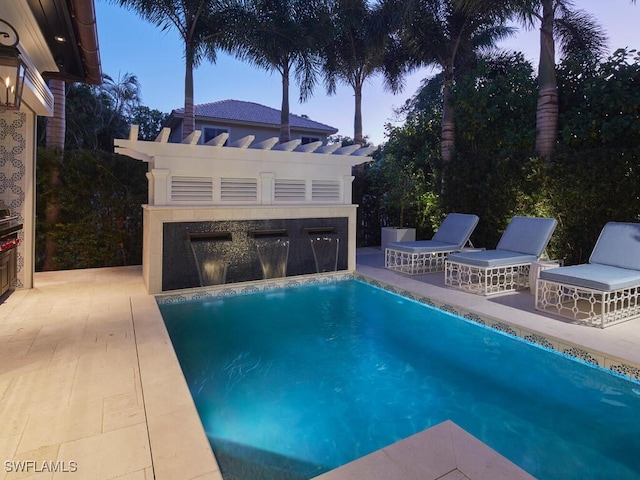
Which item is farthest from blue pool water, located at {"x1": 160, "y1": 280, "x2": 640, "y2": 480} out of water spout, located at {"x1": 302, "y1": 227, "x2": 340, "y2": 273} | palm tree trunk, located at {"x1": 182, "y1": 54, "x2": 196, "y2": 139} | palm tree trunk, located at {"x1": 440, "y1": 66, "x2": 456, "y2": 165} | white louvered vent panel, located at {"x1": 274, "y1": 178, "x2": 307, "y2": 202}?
palm tree trunk, located at {"x1": 182, "y1": 54, "x2": 196, "y2": 139}

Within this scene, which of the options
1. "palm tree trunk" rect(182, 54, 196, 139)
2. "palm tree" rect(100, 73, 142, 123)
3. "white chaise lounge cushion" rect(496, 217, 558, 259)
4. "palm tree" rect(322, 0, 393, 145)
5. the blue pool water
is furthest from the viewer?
"palm tree" rect(100, 73, 142, 123)

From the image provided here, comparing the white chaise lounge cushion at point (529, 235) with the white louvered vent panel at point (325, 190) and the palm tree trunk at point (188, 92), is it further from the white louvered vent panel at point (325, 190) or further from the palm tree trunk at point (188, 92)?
the palm tree trunk at point (188, 92)

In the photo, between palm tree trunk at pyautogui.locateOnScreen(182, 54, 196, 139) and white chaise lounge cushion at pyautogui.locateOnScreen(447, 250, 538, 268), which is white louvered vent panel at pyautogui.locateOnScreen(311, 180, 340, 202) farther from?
palm tree trunk at pyautogui.locateOnScreen(182, 54, 196, 139)

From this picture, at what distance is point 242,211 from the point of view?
7.39m

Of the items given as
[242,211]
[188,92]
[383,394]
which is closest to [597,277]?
[383,394]

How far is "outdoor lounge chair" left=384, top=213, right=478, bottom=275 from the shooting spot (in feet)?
26.3

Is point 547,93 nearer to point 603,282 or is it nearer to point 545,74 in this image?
point 545,74

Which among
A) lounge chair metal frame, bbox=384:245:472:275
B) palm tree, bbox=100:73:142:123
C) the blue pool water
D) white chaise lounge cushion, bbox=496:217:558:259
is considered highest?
palm tree, bbox=100:73:142:123

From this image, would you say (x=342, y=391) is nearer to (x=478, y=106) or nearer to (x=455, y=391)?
(x=455, y=391)

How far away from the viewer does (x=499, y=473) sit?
7.17ft

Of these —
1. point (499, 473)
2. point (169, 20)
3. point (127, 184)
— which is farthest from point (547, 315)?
point (169, 20)

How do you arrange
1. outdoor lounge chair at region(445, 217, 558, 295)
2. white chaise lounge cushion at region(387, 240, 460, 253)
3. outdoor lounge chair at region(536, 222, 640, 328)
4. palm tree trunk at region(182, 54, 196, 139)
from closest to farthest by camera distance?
outdoor lounge chair at region(536, 222, 640, 328)
outdoor lounge chair at region(445, 217, 558, 295)
white chaise lounge cushion at region(387, 240, 460, 253)
palm tree trunk at region(182, 54, 196, 139)

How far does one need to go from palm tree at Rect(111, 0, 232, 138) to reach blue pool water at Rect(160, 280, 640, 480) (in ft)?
29.8

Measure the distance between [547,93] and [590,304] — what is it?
5114 millimetres
